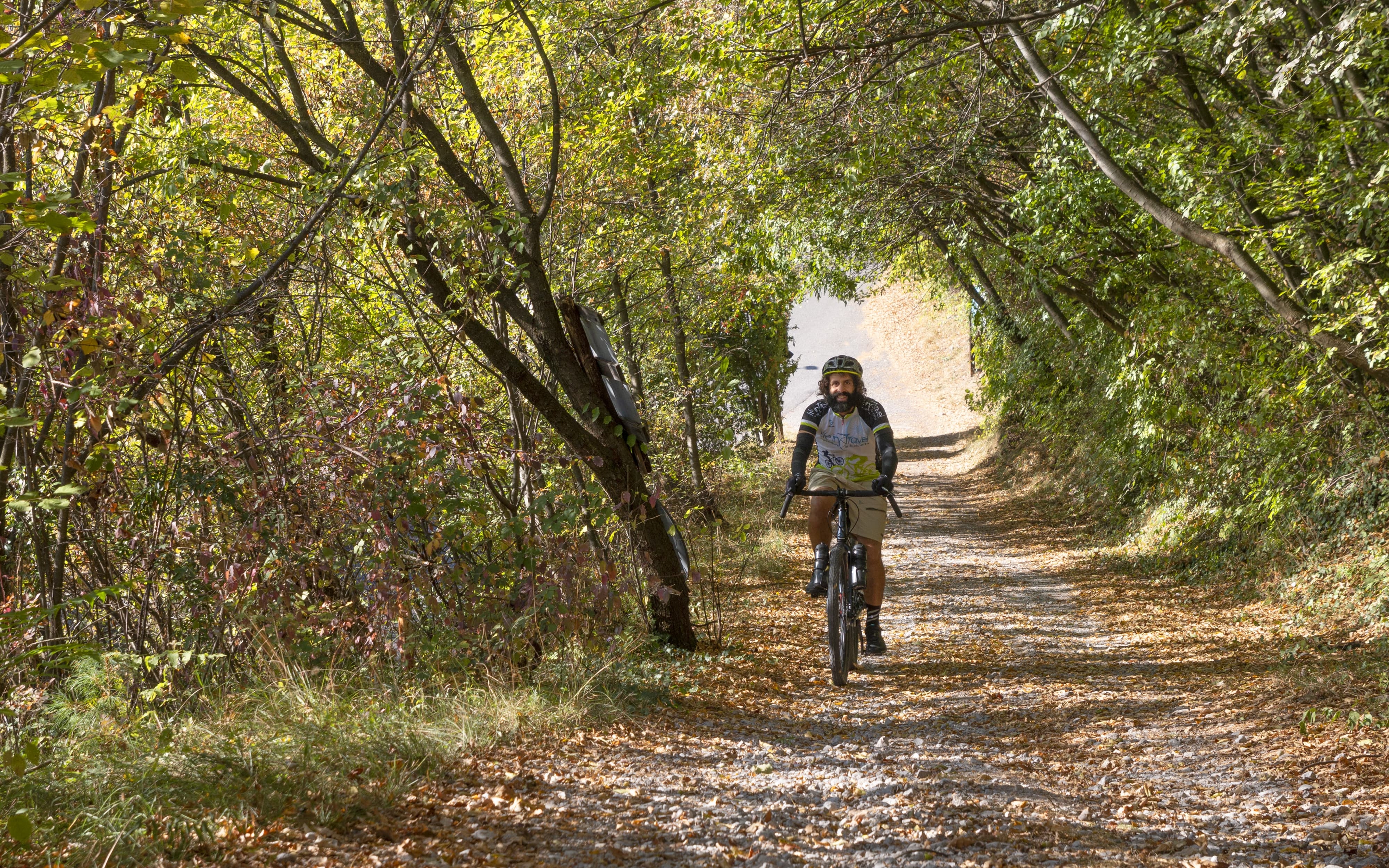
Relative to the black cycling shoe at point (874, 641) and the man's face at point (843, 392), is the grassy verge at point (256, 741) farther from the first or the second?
the man's face at point (843, 392)

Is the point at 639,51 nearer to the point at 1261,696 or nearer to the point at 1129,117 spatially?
the point at 1129,117

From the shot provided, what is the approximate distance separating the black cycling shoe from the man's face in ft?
5.40

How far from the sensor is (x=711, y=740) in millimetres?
5594

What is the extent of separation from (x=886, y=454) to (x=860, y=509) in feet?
1.69

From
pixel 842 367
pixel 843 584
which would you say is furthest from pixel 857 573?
pixel 842 367

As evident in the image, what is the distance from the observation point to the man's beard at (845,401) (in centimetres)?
707

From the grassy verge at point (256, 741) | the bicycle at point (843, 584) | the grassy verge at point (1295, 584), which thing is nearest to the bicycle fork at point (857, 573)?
the bicycle at point (843, 584)

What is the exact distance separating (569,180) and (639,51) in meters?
1.57

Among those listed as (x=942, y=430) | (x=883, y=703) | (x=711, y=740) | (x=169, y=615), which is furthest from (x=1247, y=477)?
(x=942, y=430)

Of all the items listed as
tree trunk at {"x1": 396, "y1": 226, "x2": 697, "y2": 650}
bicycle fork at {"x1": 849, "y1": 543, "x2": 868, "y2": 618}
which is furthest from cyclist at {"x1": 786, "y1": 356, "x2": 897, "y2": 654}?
tree trunk at {"x1": 396, "y1": 226, "x2": 697, "y2": 650}

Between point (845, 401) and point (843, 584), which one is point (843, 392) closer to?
point (845, 401)

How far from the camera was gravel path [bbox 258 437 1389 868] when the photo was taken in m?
3.84

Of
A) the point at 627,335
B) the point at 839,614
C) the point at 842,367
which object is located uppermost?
the point at 627,335

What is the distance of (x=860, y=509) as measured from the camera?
7.10m
